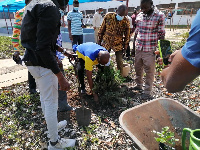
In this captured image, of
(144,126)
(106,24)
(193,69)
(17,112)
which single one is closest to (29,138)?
(17,112)

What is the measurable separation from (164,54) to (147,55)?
1.34 meters

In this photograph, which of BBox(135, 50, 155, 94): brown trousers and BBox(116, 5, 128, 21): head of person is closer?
BBox(135, 50, 155, 94): brown trousers

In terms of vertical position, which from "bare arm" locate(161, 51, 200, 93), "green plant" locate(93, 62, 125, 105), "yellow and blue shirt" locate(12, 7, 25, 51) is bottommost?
"green plant" locate(93, 62, 125, 105)

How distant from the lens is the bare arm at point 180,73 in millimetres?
1085

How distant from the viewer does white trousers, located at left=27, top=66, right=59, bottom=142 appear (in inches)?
85.1

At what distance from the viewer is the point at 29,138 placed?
9.30 feet

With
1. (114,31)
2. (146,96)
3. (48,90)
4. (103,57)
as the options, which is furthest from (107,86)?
(48,90)

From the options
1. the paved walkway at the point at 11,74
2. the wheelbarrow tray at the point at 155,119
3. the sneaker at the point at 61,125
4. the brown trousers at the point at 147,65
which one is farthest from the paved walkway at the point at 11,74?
the wheelbarrow tray at the point at 155,119

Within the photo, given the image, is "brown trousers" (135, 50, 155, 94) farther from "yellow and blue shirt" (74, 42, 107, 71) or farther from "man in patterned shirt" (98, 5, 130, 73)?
"yellow and blue shirt" (74, 42, 107, 71)

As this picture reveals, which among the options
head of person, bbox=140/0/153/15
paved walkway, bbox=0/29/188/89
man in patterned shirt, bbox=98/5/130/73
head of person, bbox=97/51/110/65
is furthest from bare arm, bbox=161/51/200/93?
paved walkway, bbox=0/29/188/89

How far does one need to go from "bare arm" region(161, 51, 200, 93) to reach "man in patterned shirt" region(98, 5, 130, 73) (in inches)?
134

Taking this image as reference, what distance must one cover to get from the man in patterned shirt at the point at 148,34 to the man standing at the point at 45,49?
6.66 feet

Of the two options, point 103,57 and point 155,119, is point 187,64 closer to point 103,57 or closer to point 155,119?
point 155,119

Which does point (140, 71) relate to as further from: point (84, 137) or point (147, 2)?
point (84, 137)
